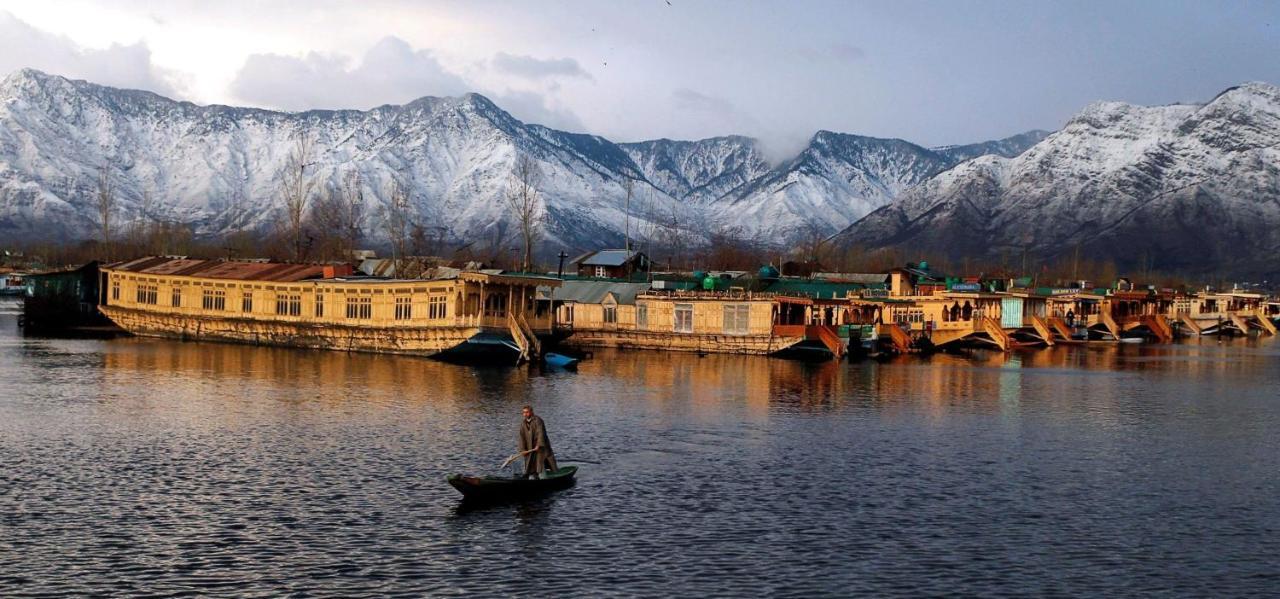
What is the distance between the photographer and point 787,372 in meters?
78.7

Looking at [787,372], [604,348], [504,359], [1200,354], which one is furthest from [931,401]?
[1200,354]

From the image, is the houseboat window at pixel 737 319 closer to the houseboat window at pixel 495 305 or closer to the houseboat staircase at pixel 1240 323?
the houseboat window at pixel 495 305

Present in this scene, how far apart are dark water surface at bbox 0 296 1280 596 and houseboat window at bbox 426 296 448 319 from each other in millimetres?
13957

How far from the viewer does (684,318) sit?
323 ft

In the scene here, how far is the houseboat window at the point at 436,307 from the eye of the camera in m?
82.8

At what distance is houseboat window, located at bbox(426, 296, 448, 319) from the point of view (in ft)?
271

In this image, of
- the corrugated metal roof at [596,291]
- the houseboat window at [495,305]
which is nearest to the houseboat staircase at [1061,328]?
the corrugated metal roof at [596,291]

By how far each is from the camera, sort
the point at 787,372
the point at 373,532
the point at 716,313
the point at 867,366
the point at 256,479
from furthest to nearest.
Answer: the point at 716,313 < the point at 867,366 < the point at 787,372 < the point at 256,479 < the point at 373,532

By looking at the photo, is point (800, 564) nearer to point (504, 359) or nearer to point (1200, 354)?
point (504, 359)

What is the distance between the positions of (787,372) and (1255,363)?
46.5m

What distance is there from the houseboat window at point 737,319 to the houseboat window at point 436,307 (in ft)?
77.2

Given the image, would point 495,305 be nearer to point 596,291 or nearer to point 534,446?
point 596,291

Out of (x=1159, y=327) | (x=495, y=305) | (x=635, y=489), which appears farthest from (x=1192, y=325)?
(x=635, y=489)

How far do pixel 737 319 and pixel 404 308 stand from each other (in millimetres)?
25813
